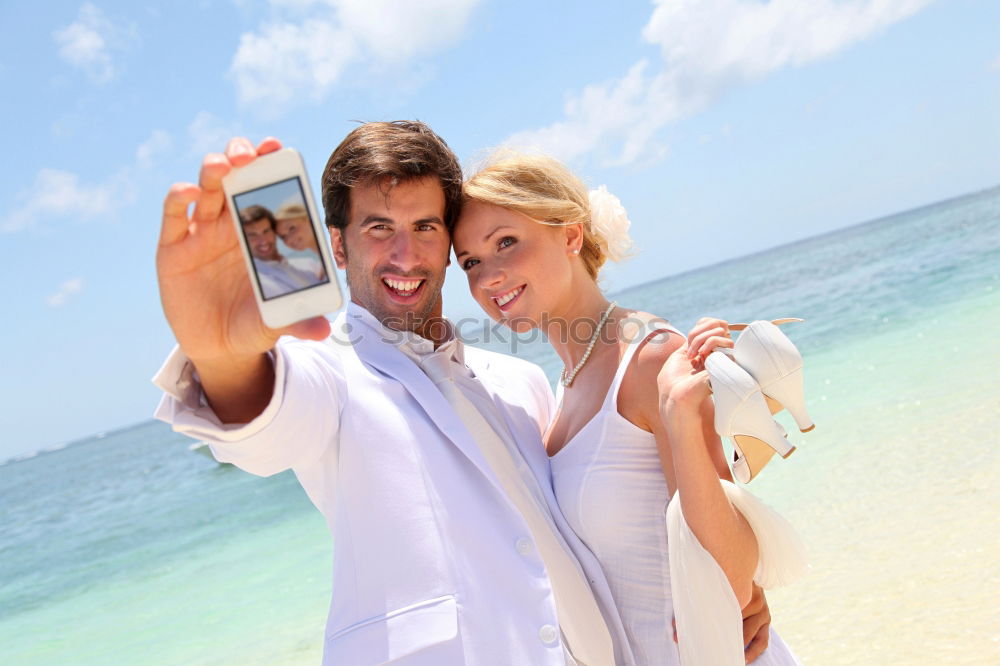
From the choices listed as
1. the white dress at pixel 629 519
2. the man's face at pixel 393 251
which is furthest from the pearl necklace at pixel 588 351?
the man's face at pixel 393 251

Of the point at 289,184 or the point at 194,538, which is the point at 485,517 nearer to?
the point at 289,184

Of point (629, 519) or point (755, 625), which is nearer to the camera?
point (755, 625)

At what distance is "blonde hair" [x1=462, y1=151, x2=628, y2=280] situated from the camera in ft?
10.6

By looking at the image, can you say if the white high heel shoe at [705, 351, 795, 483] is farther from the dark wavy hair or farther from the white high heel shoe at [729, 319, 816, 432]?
the dark wavy hair

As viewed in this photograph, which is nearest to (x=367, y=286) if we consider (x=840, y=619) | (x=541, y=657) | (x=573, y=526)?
(x=573, y=526)

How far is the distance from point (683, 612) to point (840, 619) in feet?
9.29

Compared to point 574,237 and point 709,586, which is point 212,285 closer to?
point 709,586

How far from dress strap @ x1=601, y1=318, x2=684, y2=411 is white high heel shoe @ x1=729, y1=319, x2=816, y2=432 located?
2.12 feet

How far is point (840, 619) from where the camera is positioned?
4727 millimetres

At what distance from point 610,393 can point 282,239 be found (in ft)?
5.70

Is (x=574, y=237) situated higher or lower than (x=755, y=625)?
higher

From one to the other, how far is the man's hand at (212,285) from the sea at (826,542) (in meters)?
3.99

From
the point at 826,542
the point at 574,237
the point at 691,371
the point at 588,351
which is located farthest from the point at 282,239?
the point at 826,542

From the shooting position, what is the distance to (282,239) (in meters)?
1.58
